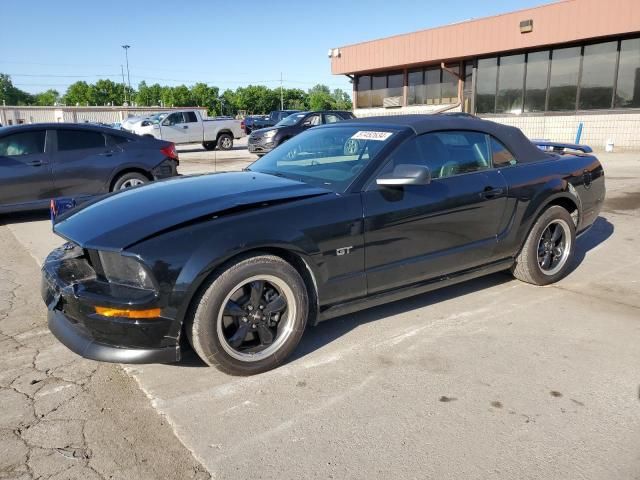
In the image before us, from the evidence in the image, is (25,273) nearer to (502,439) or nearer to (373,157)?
(373,157)

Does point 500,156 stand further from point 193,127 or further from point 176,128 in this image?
Result: point 193,127

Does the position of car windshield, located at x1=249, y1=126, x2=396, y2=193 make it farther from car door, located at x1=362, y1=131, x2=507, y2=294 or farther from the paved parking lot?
the paved parking lot

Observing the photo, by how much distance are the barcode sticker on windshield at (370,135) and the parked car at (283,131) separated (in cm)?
1254

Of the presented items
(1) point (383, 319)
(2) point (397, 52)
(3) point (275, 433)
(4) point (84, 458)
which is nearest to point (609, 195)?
(1) point (383, 319)

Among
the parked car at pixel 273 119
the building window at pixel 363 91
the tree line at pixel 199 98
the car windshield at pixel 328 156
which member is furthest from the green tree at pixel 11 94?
the car windshield at pixel 328 156

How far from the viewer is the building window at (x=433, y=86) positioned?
2439 centimetres

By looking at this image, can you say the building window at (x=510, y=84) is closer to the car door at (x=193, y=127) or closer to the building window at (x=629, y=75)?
the building window at (x=629, y=75)

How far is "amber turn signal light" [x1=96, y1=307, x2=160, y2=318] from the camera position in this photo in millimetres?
2775

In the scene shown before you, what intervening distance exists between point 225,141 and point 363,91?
9659mm

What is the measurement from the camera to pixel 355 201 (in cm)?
346

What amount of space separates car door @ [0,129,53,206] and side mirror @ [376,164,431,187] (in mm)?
6006

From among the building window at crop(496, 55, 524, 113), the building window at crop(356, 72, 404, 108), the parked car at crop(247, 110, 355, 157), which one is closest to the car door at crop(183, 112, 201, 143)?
the parked car at crop(247, 110, 355, 157)

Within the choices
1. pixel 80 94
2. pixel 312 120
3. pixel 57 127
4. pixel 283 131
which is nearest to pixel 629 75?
pixel 312 120

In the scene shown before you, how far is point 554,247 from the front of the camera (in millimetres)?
4871
